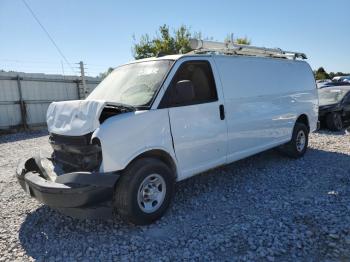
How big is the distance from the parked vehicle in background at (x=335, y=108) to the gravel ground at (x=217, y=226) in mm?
5245

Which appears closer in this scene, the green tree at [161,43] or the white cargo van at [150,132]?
the white cargo van at [150,132]

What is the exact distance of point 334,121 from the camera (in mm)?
10641

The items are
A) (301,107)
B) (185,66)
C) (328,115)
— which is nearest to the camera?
(185,66)

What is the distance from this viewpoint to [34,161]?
15.2 feet

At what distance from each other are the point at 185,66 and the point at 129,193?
200 cm

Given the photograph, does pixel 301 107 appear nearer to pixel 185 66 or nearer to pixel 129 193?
pixel 185 66

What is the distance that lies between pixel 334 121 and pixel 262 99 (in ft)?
20.0

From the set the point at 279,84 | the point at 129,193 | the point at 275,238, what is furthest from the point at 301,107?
the point at 129,193

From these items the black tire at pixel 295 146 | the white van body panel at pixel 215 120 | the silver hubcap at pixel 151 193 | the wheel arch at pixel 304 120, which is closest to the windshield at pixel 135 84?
the white van body panel at pixel 215 120

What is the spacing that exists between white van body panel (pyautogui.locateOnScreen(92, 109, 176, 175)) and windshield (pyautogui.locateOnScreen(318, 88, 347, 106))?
29.5 feet

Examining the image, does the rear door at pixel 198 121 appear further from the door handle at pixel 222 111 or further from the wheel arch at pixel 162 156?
the wheel arch at pixel 162 156

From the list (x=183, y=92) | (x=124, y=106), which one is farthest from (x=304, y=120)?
(x=124, y=106)

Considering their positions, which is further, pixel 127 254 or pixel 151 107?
pixel 151 107

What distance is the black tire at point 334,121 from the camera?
10.6 meters
